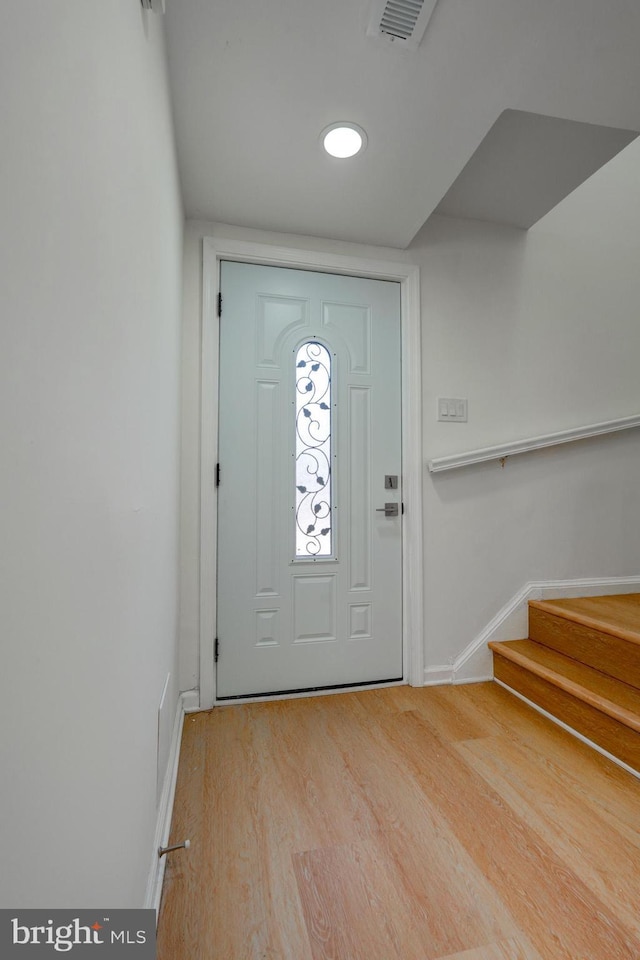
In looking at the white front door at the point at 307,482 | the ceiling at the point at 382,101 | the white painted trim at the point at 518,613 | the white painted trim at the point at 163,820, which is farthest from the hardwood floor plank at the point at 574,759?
the ceiling at the point at 382,101

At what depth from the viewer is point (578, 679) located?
1.83 metres

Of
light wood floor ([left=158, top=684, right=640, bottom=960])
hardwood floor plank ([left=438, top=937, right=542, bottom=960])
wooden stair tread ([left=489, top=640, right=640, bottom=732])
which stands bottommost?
light wood floor ([left=158, top=684, right=640, bottom=960])

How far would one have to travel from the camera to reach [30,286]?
35 cm

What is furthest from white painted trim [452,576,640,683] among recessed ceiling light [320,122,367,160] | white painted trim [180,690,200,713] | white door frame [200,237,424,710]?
Result: recessed ceiling light [320,122,367,160]

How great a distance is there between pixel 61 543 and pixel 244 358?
5.80ft

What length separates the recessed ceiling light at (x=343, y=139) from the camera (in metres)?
1.54

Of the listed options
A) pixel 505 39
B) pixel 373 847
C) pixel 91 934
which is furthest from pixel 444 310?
pixel 91 934

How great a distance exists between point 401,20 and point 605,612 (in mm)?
2389

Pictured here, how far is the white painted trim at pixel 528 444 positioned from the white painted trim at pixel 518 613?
2.40 ft

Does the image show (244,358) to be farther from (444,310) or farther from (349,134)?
(444,310)

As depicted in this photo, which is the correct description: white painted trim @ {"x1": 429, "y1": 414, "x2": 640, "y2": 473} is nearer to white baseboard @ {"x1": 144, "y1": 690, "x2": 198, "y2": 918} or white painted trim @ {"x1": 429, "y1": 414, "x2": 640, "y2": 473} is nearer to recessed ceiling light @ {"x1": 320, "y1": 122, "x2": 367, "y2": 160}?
recessed ceiling light @ {"x1": 320, "y1": 122, "x2": 367, "y2": 160}

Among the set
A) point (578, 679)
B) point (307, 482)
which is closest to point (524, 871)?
point (578, 679)

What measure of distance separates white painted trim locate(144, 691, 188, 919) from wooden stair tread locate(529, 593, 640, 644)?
178cm

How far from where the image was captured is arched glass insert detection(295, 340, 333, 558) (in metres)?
2.12
